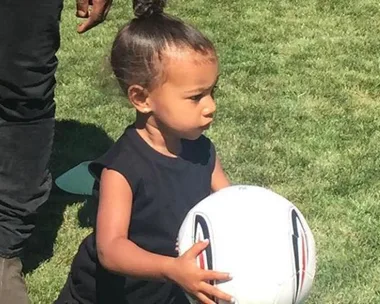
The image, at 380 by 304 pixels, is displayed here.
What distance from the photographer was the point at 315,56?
20.8ft

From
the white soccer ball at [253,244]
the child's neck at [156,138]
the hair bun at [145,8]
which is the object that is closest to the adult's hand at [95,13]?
the hair bun at [145,8]

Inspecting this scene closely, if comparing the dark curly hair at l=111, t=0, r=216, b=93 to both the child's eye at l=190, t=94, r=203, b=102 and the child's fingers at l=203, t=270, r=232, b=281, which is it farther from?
the child's fingers at l=203, t=270, r=232, b=281

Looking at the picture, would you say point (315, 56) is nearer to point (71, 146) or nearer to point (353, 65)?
point (353, 65)

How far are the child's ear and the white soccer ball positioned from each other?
359mm

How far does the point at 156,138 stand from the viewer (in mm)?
2803

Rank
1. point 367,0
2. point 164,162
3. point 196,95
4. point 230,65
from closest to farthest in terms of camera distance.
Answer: point 196,95
point 164,162
point 230,65
point 367,0

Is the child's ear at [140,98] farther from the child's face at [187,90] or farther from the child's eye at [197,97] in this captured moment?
the child's eye at [197,97]

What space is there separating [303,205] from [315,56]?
7.64 feet

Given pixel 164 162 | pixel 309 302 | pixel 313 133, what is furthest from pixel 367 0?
pixel 164 162

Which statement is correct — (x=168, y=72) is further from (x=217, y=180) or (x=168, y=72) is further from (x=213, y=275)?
(x=213, y=275)

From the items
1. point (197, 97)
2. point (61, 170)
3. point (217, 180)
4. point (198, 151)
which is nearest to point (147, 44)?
point (197, 97)

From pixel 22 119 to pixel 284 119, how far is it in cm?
220

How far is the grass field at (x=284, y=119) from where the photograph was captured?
384 centimetres

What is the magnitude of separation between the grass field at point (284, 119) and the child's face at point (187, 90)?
0.29 metres
